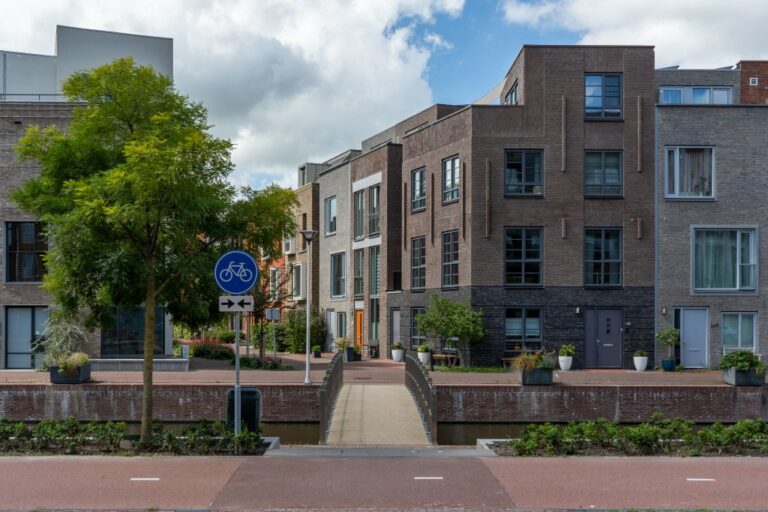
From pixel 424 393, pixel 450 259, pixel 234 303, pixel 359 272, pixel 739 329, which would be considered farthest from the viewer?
pixel 359 272

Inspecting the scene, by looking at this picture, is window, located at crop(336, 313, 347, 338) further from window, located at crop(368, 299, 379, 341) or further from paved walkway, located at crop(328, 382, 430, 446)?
paved walkway, located at crop(328, 382, 430, 446)

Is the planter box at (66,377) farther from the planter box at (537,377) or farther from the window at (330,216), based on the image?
the window at (330,216)

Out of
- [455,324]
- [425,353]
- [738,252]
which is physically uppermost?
[738,252]

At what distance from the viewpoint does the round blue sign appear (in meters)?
13.2

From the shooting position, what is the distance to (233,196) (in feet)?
47.9

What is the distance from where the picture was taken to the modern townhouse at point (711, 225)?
3231 centimetres

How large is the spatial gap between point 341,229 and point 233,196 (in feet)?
106

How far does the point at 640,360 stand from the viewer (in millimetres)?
31625

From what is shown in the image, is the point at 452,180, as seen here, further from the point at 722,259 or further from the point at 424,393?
the point at 424,393

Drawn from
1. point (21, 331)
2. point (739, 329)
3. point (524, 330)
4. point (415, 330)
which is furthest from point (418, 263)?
point (21, 331)

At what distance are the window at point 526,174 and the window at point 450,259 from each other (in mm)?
2900

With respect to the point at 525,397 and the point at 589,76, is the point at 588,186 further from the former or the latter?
the point at 525,397

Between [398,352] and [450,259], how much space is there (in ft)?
18.9

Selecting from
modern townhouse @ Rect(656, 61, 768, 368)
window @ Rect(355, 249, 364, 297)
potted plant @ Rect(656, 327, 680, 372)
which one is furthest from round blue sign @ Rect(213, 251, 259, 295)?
window @ Rect(355, 249, 364, 297)
